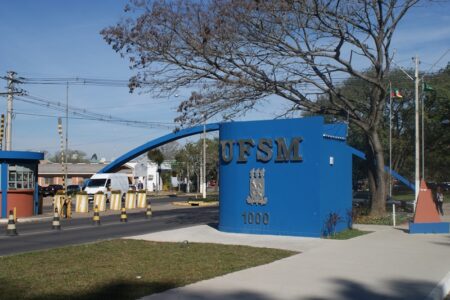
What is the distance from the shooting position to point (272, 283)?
9445mm

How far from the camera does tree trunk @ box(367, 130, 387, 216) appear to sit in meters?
24.3

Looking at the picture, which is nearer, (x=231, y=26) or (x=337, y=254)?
(x=337, y=254)

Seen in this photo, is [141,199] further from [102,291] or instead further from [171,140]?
[102,291]

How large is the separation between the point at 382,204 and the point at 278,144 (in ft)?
30.0

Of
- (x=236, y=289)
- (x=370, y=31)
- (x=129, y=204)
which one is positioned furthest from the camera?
(x=129, y=204)

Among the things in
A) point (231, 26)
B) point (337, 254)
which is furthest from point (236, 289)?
point (231, 26)

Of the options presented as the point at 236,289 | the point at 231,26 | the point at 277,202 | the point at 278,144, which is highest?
the point at 231,26

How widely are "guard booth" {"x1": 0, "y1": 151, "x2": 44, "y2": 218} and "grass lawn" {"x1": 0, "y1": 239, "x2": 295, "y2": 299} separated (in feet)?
51.3

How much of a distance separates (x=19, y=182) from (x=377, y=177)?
705 inches

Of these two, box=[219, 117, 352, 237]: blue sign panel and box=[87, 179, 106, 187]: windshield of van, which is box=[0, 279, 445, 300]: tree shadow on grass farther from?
box=[87, 179, 106, 187]: windshield of van

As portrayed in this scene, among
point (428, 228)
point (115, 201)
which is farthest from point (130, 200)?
point (428, 228)

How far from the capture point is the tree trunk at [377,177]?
957 inches

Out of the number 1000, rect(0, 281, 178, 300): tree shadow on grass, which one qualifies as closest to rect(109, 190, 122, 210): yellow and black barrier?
the number 1000

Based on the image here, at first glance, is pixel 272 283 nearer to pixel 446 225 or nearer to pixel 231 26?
pixel 446 225
